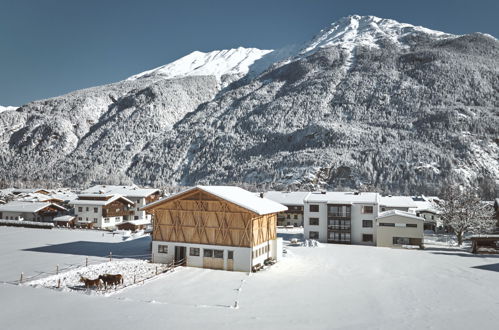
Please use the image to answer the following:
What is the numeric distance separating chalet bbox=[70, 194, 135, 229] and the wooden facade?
132 feet

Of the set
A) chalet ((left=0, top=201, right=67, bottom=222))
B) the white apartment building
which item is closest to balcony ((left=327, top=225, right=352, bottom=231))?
the white apartment building

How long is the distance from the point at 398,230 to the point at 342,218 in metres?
7.65

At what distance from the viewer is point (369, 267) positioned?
108 feet

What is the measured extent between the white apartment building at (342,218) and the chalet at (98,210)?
38.4 metres

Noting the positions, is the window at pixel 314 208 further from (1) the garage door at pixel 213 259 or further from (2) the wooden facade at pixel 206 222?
(1) the garage door at pixel 213 259

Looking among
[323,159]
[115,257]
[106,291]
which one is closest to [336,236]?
[115,257]

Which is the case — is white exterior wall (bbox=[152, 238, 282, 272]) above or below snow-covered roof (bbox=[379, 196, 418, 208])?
below

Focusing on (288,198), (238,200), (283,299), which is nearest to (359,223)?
(238,200)

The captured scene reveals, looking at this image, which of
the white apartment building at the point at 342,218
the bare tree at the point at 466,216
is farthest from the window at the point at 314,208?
the bare tree at the point at 466,216

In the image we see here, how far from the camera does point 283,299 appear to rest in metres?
21.8

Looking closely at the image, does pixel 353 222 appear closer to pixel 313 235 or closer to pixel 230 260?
pixel 313 235

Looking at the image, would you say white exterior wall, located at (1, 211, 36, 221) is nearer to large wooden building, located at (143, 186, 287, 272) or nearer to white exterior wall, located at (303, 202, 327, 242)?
large wooden building, located at (143, 186, 287, 272)

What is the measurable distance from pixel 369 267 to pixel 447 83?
18739 centimetres

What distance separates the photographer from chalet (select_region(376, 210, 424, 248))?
48.1 meters
